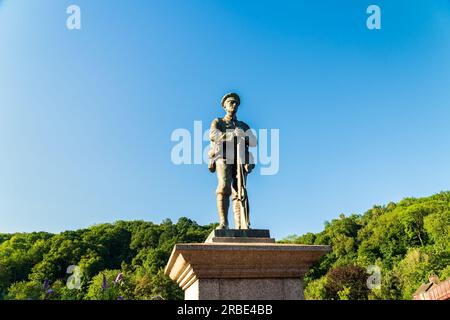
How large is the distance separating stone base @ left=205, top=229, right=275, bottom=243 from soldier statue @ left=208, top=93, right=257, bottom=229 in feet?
1.32

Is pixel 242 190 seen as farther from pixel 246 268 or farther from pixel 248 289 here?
pixel 248 289

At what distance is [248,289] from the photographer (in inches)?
190

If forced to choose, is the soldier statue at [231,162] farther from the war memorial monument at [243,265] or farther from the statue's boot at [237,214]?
the war memorial monument at [243,265]

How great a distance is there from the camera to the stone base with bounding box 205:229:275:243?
17.1ft

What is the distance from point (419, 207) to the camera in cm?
5809

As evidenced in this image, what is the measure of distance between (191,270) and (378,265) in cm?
5192

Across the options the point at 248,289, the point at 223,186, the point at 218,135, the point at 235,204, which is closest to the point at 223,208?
the point at 235,204

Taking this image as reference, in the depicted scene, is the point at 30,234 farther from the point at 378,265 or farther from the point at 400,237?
the point at 400,237

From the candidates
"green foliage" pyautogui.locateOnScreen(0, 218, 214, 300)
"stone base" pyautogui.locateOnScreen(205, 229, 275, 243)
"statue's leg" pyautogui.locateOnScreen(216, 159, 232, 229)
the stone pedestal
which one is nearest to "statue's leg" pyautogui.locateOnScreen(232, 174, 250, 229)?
"statue's leg" pyautogui.locateOnScreen(216, 159, 232, 229)

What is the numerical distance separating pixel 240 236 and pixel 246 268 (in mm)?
601

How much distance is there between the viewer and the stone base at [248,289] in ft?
15.5

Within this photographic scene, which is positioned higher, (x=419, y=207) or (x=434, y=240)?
(x=419, y=207)

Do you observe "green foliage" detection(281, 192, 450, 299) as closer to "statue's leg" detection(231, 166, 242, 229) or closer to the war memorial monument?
"statue's leg" detection(231, 166, 242, 229)
